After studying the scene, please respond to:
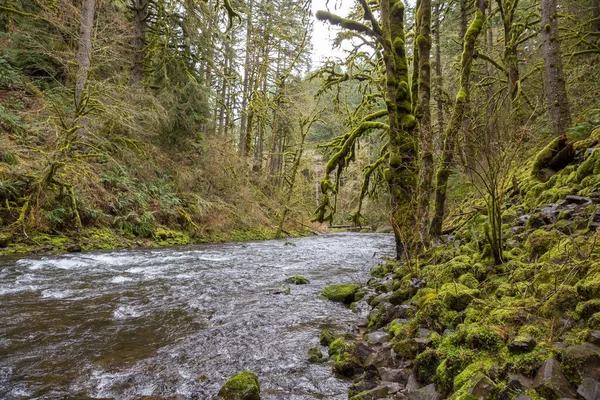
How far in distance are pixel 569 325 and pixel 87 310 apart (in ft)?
19.1

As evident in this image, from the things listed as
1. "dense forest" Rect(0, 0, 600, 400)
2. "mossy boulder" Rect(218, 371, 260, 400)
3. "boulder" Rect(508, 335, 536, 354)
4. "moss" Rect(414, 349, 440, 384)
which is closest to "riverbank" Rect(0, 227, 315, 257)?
"dense forest" Rect(0, 0, 600, 400)

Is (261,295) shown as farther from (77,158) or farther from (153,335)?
(77,158)

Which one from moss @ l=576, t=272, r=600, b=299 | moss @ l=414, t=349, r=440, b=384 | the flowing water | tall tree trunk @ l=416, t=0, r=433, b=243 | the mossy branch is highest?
the mossy branch

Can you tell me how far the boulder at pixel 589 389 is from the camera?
190 cm

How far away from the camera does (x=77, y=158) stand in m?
10.4

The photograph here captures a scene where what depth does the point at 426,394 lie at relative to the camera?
2590 mm

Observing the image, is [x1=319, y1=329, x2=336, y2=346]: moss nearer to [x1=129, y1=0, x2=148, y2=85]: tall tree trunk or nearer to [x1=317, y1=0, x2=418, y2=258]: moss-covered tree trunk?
[x1=317, y1=0, x2=418, y2=258]: moss-covered tree trunk

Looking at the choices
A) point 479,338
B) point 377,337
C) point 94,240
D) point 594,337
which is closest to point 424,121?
point 377,337

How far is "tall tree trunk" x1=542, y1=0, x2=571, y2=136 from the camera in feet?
24.1

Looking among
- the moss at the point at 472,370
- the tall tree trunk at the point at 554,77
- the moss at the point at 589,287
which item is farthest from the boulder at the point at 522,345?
the tall tree trunk at the point at 554,77

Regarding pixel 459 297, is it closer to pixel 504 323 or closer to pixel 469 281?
pixel 469 281

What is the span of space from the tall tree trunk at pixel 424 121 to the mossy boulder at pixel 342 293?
1.51m

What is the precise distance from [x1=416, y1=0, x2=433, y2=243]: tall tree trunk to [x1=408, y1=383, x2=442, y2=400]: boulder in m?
3.53

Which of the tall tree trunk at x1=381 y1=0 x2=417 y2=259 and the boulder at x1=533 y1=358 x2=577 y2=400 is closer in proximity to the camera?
the boulder at x1=533 y1=358 x2=577 y2=400
